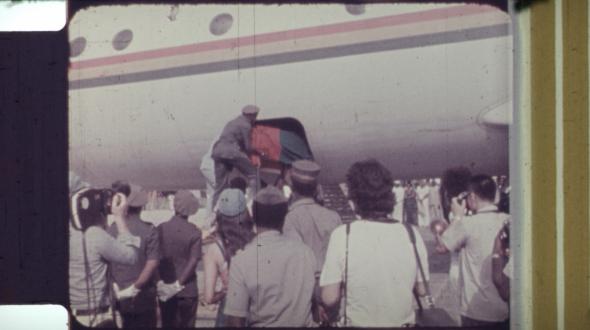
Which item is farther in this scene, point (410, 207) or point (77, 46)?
point (77, 46)

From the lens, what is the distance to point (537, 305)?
510 cm

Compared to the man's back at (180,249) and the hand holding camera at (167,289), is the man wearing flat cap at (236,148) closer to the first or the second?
the man's back at (180,249)

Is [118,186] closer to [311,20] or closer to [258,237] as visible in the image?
[258,237]

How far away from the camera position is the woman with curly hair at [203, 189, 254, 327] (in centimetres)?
512

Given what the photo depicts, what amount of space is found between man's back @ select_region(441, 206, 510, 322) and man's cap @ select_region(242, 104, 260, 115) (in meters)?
1.24

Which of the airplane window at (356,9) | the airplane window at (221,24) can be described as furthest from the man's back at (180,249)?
the airplane window at (356,9)

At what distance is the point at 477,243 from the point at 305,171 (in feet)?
3.36

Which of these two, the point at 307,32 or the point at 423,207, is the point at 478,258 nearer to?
the point at 423,207

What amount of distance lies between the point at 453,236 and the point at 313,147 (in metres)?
0.91

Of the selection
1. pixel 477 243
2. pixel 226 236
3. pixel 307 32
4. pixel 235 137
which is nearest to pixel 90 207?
pixel 226 236

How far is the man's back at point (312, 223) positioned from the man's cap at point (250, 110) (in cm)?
55

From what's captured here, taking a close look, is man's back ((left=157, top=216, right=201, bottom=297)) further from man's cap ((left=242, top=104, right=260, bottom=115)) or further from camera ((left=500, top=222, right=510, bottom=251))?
camera ((left=500, top=222, right=510, bottom=251))

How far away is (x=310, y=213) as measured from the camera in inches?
202

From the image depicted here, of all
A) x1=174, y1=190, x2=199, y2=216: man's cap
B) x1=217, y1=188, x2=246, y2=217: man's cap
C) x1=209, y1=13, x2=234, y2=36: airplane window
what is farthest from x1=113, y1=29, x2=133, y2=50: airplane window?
x1=217, y1=188, x2=246, y2=217: man's cap
